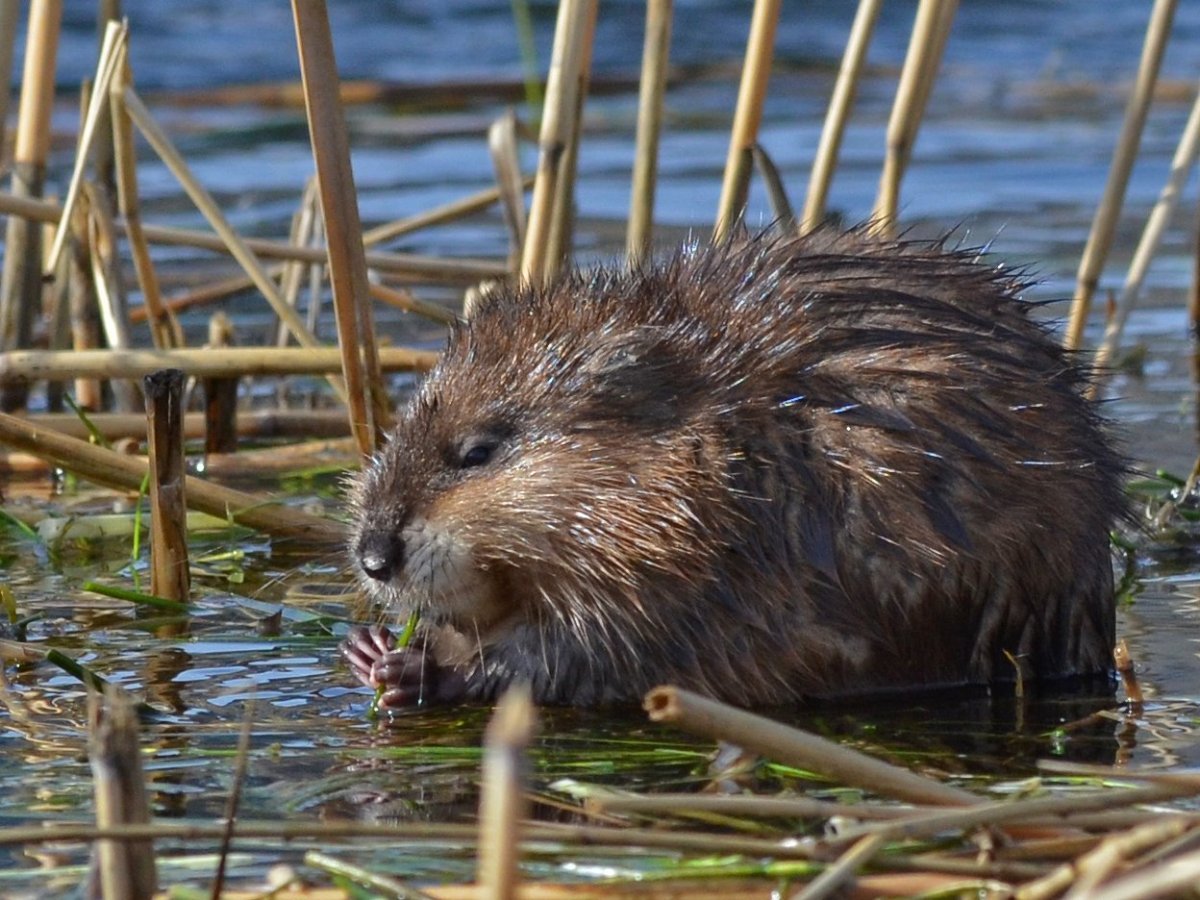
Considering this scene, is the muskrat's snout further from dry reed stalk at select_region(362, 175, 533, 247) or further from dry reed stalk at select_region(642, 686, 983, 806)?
dry reed stalk at select_region(362, 175, 533, 247)

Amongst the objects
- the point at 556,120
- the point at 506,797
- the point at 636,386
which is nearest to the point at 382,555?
the point at 636,386

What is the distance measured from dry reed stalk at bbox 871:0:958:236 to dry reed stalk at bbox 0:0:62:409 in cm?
207

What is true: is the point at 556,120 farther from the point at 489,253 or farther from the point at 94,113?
the point at 489,253

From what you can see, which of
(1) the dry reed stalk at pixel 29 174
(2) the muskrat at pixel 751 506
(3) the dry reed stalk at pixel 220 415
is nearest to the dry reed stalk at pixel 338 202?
(2) the muskrat at pixel 751 506

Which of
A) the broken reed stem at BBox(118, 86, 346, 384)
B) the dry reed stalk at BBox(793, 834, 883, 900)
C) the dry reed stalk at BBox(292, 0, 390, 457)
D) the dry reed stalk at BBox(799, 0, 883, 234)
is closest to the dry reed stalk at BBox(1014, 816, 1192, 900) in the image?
the dry reed stalk at BBox(793, 834, 883, 900)

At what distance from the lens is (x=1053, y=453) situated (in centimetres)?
357

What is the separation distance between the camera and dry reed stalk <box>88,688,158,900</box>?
83.8 inches

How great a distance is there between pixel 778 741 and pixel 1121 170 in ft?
11.5

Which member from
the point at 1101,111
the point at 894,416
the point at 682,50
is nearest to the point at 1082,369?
the point at 894,416

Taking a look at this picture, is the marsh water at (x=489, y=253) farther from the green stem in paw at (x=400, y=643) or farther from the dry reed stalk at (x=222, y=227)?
the dry reed stalk at (x=222, y=227)

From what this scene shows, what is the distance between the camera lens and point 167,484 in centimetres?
391

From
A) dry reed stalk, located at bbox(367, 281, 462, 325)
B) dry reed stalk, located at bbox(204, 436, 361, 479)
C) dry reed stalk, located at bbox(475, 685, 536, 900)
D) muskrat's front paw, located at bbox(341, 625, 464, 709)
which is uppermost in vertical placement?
dry reed stalk, located at bbox(367, 281, 462, 325)

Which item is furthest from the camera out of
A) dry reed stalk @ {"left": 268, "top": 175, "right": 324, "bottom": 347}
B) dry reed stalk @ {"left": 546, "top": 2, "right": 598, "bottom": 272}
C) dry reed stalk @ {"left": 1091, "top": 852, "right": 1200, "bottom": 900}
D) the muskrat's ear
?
dry reed stalk @ {"left": 268, "top": 175, "right": 324, "bottom": 347}

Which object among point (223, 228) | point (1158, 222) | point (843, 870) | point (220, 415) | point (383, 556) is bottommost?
point (843, 870)
